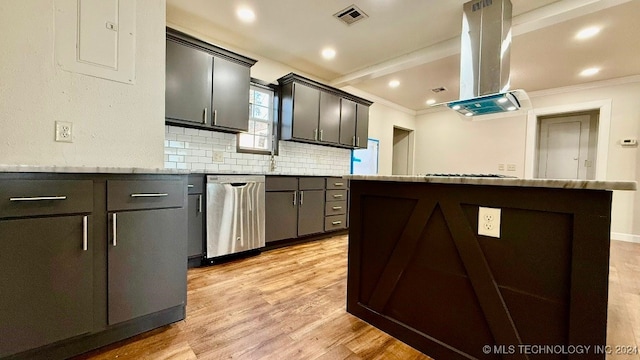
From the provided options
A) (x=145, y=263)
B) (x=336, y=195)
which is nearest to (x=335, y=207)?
(x=336, y=195)

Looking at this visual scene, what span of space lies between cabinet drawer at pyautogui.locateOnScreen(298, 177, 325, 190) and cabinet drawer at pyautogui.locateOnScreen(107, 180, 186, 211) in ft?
6.25

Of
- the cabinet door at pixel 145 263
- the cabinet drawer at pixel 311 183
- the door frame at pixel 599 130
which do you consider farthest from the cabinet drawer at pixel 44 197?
the door frame at pixel 599 130

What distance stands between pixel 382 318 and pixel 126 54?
2.30 meters

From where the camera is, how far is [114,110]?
5.45ft

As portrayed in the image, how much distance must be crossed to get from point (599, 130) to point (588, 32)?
2.31m

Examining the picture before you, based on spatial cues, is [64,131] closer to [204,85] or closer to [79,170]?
[79,170]

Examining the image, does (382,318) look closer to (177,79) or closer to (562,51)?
(177,79)

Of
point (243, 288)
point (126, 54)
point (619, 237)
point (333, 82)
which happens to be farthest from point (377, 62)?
point (619, 237)

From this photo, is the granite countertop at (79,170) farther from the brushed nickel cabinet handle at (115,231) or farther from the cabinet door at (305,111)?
the cabinet door at (305,111)

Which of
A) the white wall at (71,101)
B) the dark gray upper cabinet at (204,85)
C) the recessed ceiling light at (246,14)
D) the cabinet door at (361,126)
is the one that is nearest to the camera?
the white wall at (71,101)

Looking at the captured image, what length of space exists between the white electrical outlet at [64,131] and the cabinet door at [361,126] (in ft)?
12.1

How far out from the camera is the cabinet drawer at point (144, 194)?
4.39 ft

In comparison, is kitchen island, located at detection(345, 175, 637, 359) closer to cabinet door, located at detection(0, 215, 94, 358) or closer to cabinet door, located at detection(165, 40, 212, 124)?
cabinet door, located at detection(0, 215, 94, 358)

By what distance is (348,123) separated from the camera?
4.35 meters
